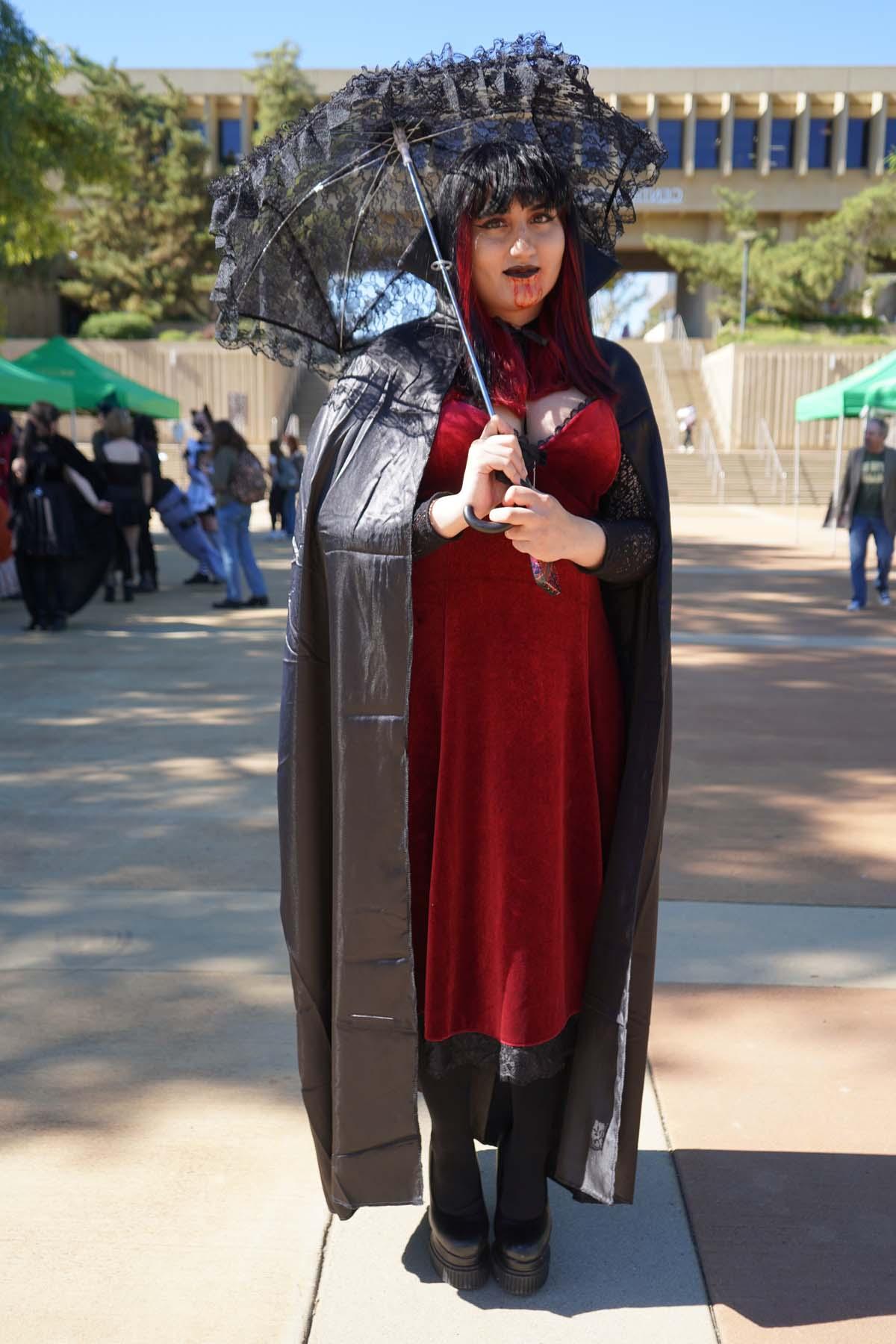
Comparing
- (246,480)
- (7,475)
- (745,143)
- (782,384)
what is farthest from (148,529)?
(745,143)

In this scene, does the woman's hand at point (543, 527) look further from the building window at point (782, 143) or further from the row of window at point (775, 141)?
the building window at point (782, 143)

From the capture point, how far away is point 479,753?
227 cm

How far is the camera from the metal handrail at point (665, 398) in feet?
124

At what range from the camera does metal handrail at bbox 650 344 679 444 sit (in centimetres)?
3778

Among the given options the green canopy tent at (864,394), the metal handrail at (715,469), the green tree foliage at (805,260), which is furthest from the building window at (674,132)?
the green canopy tent at (864,394)

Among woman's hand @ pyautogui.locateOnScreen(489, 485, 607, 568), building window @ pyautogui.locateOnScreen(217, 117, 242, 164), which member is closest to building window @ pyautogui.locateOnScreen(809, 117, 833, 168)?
building window @ pyautogui.locateOnScreen(217, 117, 242, 164)

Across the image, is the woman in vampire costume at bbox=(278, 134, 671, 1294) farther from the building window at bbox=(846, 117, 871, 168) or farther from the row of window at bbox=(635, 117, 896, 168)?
the building window at bbox=(846, 117, 871, 168)

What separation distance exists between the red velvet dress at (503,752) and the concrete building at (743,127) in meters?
54.3

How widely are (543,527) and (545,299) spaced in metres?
0.53

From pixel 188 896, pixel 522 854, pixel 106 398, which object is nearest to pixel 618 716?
pixel 522 854

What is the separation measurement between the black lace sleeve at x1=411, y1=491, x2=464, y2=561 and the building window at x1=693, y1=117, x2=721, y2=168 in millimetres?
56839

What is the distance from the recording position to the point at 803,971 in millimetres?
3805

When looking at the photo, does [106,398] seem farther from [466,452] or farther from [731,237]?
[731,237]

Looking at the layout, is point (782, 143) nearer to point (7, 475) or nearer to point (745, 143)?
point (745, 143)
